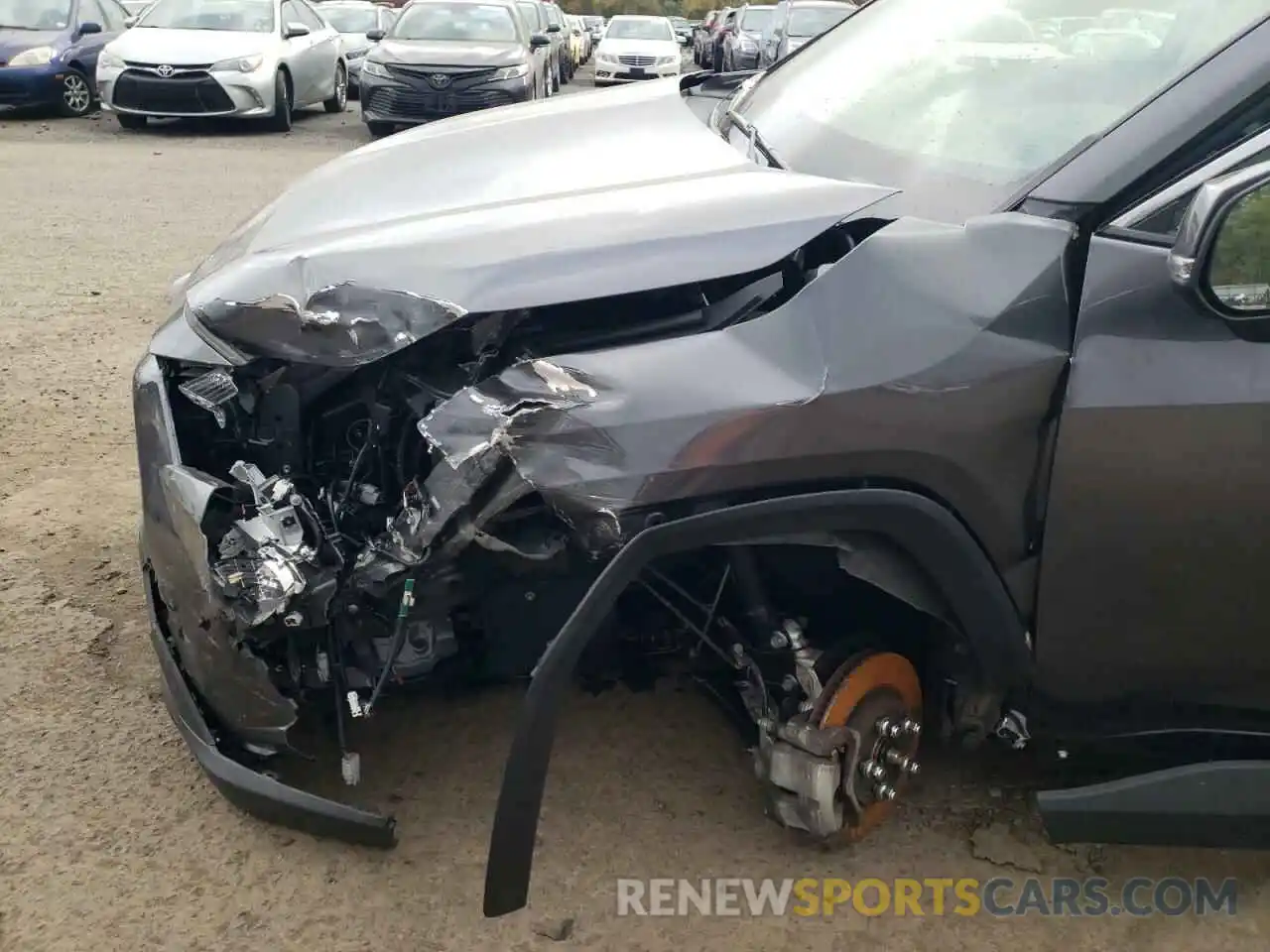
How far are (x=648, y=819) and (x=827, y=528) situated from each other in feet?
2.96

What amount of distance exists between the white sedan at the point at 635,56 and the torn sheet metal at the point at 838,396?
63.0 ft

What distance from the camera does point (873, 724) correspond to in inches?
86.0

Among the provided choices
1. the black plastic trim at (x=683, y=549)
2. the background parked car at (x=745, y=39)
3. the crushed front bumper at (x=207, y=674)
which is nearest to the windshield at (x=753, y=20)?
the background parked car at (x=745, y=39)

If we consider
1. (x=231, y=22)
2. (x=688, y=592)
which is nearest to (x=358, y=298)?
(x=688, y=592)

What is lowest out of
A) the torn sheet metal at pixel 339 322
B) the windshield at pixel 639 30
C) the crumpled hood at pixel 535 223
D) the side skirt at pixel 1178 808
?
the windshield at pixel 639 30

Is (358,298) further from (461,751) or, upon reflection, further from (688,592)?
(461,751)

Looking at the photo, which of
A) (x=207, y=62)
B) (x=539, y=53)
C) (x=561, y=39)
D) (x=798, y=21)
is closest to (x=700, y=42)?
(x=561, y=39)

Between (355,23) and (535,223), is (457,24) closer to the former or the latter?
(355,23)

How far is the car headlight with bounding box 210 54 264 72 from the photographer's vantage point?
1135 cm

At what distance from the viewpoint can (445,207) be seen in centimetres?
231

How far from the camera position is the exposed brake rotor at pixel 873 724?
213 centimetres

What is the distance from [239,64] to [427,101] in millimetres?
1905

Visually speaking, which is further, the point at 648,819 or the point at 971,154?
the point at 648,819

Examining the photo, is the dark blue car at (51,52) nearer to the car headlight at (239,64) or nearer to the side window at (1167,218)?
the car headlight at (239,64)
